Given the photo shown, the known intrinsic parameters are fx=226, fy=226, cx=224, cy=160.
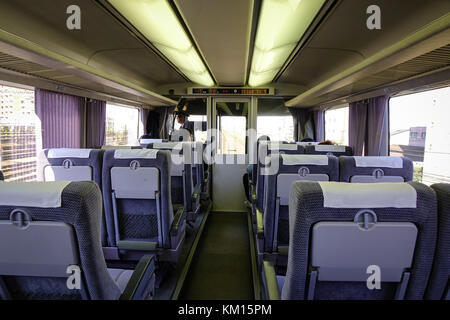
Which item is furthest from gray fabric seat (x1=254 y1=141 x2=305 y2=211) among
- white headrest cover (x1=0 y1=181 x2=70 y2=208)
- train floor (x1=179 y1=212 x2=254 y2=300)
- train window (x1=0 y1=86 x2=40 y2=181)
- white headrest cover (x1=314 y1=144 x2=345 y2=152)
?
train window (x1=0 y1=86 x2=40 y2=181)

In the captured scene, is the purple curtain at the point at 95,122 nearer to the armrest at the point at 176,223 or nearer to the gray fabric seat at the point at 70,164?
the gray fabric seat at the point at 70,164

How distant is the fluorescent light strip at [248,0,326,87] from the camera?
2.05 metres

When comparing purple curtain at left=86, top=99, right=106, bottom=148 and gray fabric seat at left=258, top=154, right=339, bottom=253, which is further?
purple curtain at left=86, top=99, right=106, bottom=148

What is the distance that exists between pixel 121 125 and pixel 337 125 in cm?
531

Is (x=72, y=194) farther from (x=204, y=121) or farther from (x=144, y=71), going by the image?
(x=204, y=121)

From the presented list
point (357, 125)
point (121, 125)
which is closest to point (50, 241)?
point (357, 125)

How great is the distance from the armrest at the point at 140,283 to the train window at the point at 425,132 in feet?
10.9

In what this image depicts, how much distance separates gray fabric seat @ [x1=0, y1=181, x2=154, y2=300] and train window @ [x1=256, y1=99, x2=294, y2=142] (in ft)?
17.9

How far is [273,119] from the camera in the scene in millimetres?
6207

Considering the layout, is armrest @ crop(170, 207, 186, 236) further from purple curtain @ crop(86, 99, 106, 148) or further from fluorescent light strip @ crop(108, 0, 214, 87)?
purple curtain @ crop(86, 99, 106, 148)

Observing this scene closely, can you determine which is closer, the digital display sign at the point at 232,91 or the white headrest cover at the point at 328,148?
the white headrest cover at the point at 328,148

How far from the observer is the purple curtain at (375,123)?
3588 mm

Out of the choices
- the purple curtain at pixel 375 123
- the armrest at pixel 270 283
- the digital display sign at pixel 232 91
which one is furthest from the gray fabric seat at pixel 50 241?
the digital display sign at pixel 232 91

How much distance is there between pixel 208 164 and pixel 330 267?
199 inches
